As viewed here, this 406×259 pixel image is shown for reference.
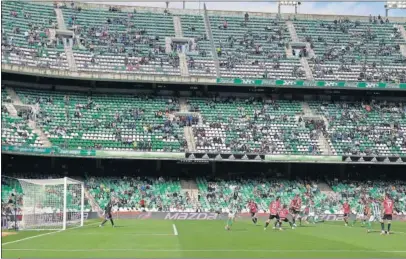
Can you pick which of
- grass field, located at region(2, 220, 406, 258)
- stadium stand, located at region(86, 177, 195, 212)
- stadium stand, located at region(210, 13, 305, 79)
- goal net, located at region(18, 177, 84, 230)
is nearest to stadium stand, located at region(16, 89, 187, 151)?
stadium stand, located at region(86, 177, 195, 212)

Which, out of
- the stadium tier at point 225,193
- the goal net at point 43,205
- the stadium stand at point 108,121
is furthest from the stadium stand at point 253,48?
the goal net at point 43,205

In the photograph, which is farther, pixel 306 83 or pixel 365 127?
pixel 306 83

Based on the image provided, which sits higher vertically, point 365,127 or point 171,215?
point 365,127

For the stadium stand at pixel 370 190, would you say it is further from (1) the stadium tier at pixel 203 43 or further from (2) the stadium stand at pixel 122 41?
(2) the stadium stand at pixel 122 41

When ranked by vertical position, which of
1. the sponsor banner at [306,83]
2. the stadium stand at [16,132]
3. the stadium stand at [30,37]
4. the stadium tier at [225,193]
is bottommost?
the stadium tier at [225,193]

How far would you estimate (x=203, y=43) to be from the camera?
70.8m

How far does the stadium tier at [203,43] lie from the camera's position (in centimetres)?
6450

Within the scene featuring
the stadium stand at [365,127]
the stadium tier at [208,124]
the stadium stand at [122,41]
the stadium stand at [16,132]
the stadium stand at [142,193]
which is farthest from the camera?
the stadium stand at [122,41]

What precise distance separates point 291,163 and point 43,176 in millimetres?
23566

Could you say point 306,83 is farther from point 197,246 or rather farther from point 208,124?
point 197,246

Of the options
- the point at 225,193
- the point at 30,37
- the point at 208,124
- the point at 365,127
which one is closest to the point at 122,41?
the point at 30,37

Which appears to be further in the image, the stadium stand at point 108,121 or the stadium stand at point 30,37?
the stadium stand at point 30,37

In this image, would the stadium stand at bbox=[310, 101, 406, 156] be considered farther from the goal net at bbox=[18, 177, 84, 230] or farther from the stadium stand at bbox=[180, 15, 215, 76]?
the goal net at bbox=[18, 177, 84, 230]

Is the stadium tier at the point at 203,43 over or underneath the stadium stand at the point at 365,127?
over
